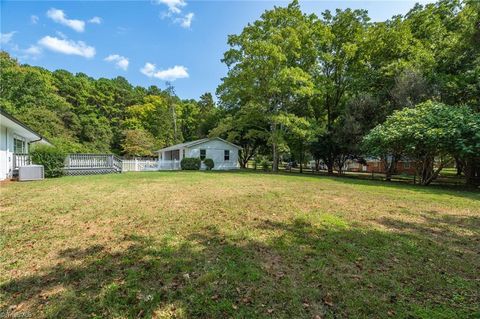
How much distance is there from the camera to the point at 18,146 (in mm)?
14562

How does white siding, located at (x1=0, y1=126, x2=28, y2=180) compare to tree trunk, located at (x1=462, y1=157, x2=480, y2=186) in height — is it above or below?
above

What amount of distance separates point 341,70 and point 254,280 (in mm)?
23446

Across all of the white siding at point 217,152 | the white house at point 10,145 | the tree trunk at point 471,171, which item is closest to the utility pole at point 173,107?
the white siding at point 217,152

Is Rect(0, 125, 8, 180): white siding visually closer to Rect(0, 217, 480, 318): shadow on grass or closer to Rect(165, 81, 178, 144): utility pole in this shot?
Rect(0, 217, 480, 318): shadow on grass

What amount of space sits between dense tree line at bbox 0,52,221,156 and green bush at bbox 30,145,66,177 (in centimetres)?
1315

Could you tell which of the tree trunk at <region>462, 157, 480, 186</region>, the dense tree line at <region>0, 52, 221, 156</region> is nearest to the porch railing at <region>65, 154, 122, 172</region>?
the dense tree line at <region>0, 52, 221, 156</region>

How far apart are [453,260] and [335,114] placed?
21559mm

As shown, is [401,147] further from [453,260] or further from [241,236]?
[241,236]

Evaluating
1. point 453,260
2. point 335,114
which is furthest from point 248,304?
point 335,114

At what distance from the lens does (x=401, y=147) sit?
1348 centimetres

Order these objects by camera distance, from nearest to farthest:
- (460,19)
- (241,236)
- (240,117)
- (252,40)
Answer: (241,236) < (460,19) < (252,40) < (240,117)

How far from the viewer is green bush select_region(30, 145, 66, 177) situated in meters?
13.1

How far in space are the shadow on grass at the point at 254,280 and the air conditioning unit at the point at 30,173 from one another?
11.1 metres

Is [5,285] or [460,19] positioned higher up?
[460,19]
